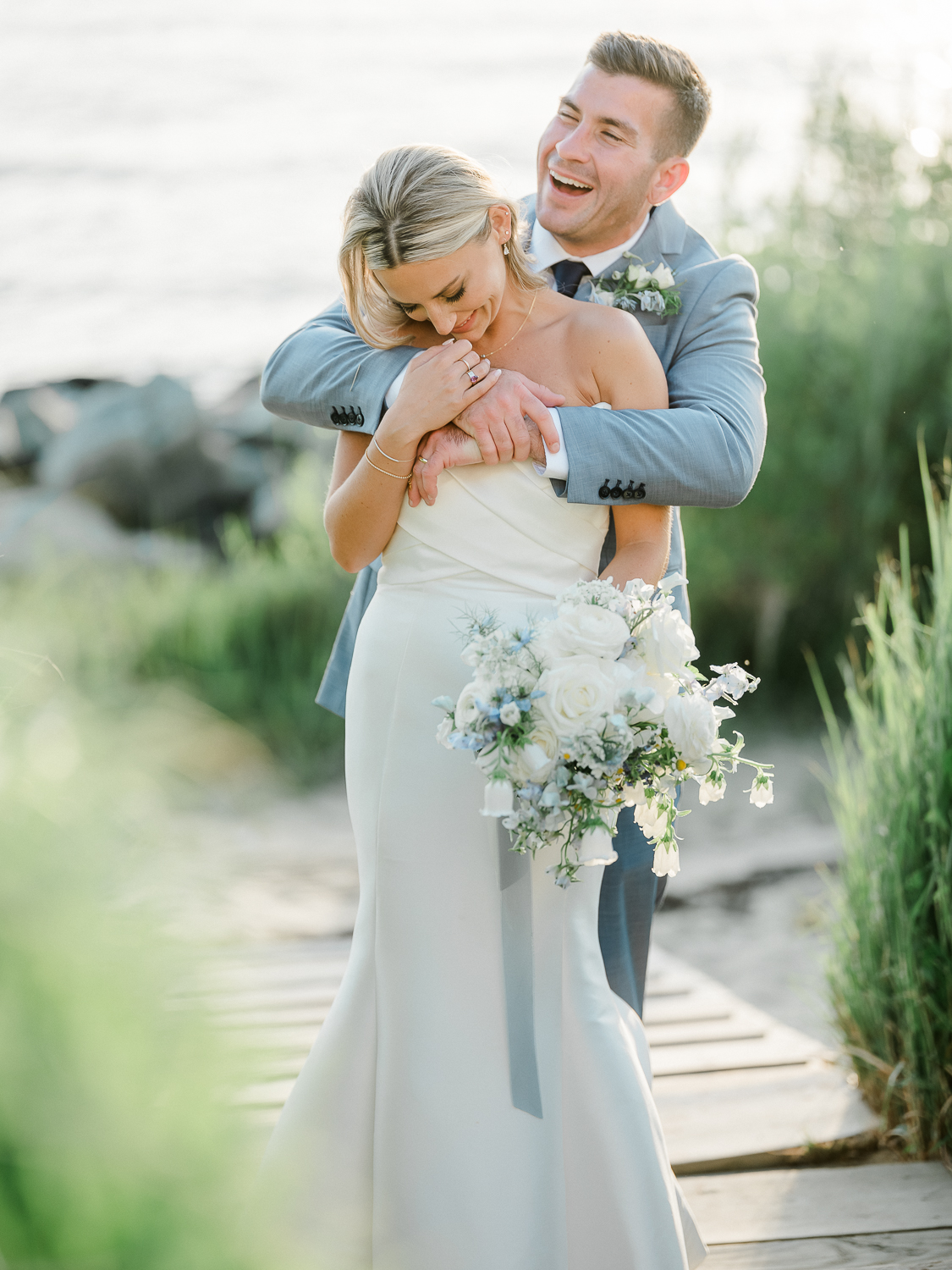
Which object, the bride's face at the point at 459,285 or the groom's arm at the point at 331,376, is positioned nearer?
the bride's face at the point at 459,285

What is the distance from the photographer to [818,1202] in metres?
2.73

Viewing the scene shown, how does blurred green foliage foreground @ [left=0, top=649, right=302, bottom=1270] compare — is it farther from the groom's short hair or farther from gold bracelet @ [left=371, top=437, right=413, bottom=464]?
the groom's short hair

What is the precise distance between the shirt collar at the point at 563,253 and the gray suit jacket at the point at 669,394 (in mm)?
19

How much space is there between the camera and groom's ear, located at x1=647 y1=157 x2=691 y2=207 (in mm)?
2314

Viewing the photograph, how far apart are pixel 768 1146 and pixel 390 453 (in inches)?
80.6

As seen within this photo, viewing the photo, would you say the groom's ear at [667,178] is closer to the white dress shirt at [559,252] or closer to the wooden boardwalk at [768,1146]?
the white dress shirt at [559,252]

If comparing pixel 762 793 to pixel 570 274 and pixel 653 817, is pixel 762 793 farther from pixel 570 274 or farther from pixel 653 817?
pixel 570 274

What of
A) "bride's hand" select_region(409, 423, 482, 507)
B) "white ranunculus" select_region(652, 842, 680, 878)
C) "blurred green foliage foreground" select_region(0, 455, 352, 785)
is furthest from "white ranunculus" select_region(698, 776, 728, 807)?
"blurred green foliage foreground" select_region(0, 455, 352, 785)

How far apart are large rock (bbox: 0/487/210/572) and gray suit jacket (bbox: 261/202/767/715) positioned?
7890 millimetres

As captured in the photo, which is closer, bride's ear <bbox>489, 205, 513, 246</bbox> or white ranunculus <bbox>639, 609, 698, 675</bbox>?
white ranunculus <bbox>639, 609, 698, 675</bbox>

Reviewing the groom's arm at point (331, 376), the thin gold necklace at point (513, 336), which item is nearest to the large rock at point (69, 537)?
the groom's arm at point (331, 376)

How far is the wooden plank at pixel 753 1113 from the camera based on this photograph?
293 centimetres

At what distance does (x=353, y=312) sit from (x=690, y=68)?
2.86 ft

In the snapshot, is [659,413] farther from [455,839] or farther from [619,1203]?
[619,1203]
